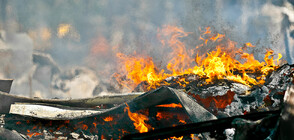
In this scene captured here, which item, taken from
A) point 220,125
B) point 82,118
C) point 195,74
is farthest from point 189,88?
point 220,125

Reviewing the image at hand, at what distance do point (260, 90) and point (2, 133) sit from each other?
428 cm

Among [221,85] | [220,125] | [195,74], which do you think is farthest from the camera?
[195,74]

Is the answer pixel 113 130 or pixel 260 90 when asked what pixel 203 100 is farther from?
pixel 113 130

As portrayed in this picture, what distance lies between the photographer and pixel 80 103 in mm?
4324

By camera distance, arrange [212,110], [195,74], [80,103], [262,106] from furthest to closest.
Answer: [195,74]
[80,103]
[212,110]
[262,106]

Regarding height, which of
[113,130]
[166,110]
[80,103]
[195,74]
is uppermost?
[195,74]

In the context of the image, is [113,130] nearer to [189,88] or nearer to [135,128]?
[135,128]

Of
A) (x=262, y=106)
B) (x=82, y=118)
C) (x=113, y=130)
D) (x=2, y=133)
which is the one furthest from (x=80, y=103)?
(x=262, y=106)

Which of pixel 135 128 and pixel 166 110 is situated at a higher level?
pixel 166 110

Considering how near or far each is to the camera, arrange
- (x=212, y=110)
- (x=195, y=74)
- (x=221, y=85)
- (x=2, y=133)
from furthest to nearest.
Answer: (x=195, y=74), (x=221, y=85), (x=212, y=110), (x=2, y=133)

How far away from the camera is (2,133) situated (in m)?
3.15

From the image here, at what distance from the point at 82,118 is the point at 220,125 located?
106 inches

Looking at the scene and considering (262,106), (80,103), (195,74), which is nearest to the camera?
(262,106)

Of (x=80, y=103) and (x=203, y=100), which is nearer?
(x=203, y=100)
